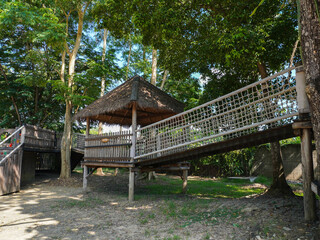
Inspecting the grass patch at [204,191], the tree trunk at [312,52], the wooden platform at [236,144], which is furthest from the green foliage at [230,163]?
the tree trunk at [312,52]

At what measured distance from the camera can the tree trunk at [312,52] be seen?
3139 millimetres

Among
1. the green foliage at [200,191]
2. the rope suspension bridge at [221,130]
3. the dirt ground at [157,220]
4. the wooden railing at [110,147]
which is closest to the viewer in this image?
the dirt ground at [157,220]

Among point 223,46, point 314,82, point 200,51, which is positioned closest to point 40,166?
point 200,51

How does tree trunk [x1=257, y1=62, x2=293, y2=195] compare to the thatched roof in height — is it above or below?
below

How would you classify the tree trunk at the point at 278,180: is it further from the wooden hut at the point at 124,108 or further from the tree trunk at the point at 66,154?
the tree trunk at the point at 66,154

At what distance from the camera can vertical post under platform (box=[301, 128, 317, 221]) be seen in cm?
384

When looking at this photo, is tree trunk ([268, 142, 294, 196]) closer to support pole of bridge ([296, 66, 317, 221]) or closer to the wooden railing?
support pole of bridge ([296, 66, 317, 221])

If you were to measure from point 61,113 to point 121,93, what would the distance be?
10793mm

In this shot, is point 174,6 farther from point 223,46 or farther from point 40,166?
point 40,166

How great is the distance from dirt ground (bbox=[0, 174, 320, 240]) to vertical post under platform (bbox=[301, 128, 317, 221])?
194 millimetres

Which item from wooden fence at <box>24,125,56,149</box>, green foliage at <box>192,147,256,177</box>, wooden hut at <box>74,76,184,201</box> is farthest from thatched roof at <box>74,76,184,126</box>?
green foliage at <box>192,147,256,177</box>

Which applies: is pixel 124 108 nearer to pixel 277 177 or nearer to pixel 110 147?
pixel 110 147

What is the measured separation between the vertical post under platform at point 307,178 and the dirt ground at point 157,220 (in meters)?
0.19

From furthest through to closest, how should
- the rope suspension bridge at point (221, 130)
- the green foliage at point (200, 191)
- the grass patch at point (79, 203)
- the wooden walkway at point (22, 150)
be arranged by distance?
the wooden walkway at point (22, 150) < the green foliage at point (200, 191) < the grass patch at point (79, 203) < the rope suspension bridge at point (221, 130)
